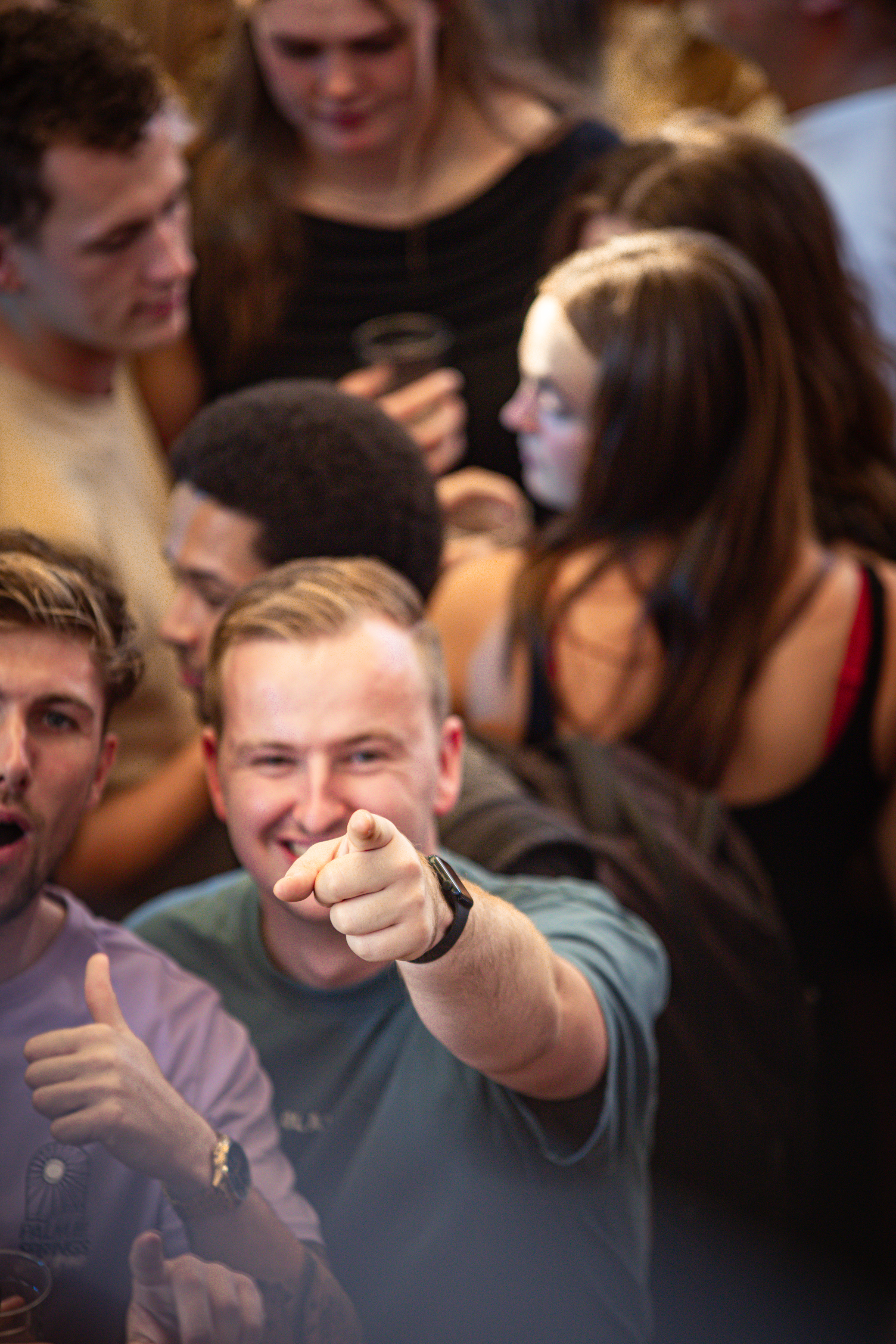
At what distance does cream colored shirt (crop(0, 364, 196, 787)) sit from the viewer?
2.99ft

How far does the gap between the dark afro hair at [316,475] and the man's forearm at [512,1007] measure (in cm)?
35

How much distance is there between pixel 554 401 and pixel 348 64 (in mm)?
531

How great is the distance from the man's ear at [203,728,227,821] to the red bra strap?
833mm

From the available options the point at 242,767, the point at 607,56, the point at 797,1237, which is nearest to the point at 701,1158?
the point at 797,1237

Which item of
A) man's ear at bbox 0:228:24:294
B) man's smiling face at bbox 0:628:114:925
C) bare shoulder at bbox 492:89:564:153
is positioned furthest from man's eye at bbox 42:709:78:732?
bare shoulder at bbox 492:89:564:153

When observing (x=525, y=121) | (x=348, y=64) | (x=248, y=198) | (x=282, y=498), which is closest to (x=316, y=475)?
(x=282, y=498)

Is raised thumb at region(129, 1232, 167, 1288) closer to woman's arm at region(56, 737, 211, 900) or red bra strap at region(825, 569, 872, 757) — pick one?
woman's arm at region(56, 737, 211, 900)

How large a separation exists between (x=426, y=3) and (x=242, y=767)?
44.3 inches

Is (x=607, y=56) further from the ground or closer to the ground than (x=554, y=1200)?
further from the ground

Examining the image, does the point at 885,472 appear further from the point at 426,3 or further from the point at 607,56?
the point at 607,56

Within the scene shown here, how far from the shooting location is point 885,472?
176 cm

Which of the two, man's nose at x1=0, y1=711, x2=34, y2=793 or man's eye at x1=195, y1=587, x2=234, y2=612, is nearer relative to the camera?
man's nose at x1=0, y1=711, x2=34, y2=793

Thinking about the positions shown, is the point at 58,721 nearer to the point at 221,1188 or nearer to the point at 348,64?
the point at 221,1188

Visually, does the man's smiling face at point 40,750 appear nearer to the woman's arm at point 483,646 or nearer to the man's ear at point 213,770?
the man's ear at point 213,770
